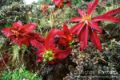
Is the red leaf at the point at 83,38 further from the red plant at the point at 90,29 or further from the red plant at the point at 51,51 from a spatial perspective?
the red plant at the point at 51,51

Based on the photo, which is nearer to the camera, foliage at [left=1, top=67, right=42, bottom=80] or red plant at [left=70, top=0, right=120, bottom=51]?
red plant at [left=70, top=0, right=120, bottom=51]

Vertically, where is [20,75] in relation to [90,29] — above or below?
below

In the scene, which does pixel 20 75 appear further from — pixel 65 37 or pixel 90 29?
pixel 90 29

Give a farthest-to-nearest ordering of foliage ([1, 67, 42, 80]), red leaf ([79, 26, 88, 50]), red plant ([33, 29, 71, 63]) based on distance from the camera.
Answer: foliage ([1, 67, 42, 80]) → red plant ([33, 29, 71, 63]) → red leaf ([79, 26, 88, 50])

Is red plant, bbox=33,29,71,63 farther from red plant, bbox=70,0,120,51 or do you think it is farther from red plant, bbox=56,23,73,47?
red plant, bbox=70,0,120,51

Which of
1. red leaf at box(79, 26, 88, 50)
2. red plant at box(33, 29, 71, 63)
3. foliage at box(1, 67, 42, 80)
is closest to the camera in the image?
red leaf at box(79, 26, 88, 50)

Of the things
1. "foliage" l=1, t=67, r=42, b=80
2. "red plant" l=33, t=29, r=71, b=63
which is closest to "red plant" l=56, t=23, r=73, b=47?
"red plant" l=33, t=29, r=71, b=63

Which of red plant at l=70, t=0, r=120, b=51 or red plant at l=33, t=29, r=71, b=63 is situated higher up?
red plant at l=70, t=0, r=120, b=51

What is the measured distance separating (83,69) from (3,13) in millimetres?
1151

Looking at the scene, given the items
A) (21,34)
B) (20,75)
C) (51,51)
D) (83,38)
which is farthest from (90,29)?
(20,75)

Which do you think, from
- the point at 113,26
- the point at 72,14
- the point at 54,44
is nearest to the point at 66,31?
the point at 54,44

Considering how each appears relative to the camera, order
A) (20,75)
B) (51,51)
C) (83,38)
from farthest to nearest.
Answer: (20,75), (51,51), (83,38)

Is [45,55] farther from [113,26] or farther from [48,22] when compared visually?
[48,22]

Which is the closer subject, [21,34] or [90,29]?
[90,29]
